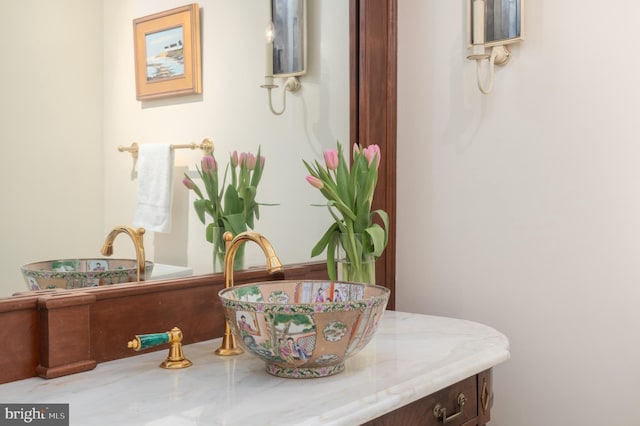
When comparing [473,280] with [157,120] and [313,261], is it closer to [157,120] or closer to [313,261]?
[313,261]

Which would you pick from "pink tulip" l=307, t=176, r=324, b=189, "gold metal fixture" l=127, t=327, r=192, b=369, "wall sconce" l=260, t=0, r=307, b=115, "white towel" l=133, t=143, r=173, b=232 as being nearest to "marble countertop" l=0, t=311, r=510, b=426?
"gold metal fixture" l=127, t=327, r=192, b=369

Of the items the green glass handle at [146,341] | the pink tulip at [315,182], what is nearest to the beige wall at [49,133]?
the green glass handle at [146,341]

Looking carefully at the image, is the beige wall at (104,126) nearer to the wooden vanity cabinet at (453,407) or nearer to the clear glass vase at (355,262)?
the clear glass vase at (355,262)

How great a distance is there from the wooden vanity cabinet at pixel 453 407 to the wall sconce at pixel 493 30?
80 centimetres

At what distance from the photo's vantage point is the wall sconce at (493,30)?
175 centimetres

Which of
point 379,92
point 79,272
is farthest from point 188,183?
point 379,92

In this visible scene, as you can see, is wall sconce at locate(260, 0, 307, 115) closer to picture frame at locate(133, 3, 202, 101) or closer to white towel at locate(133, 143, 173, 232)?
picture frame at locate(133, 3, 202, 101)

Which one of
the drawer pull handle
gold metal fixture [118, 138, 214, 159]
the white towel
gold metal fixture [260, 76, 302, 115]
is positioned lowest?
the drawer pull handle

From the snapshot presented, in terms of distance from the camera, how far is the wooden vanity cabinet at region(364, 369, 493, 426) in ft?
4.02

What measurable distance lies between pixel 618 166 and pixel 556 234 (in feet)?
0.76

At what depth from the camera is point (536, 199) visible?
5.75ft

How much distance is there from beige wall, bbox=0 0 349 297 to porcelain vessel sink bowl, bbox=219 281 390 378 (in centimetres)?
34

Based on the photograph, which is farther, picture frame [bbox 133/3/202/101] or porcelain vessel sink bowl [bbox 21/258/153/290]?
picture frame [bbox 133/3/202/101]

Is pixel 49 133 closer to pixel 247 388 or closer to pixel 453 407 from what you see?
pixel 247 388
